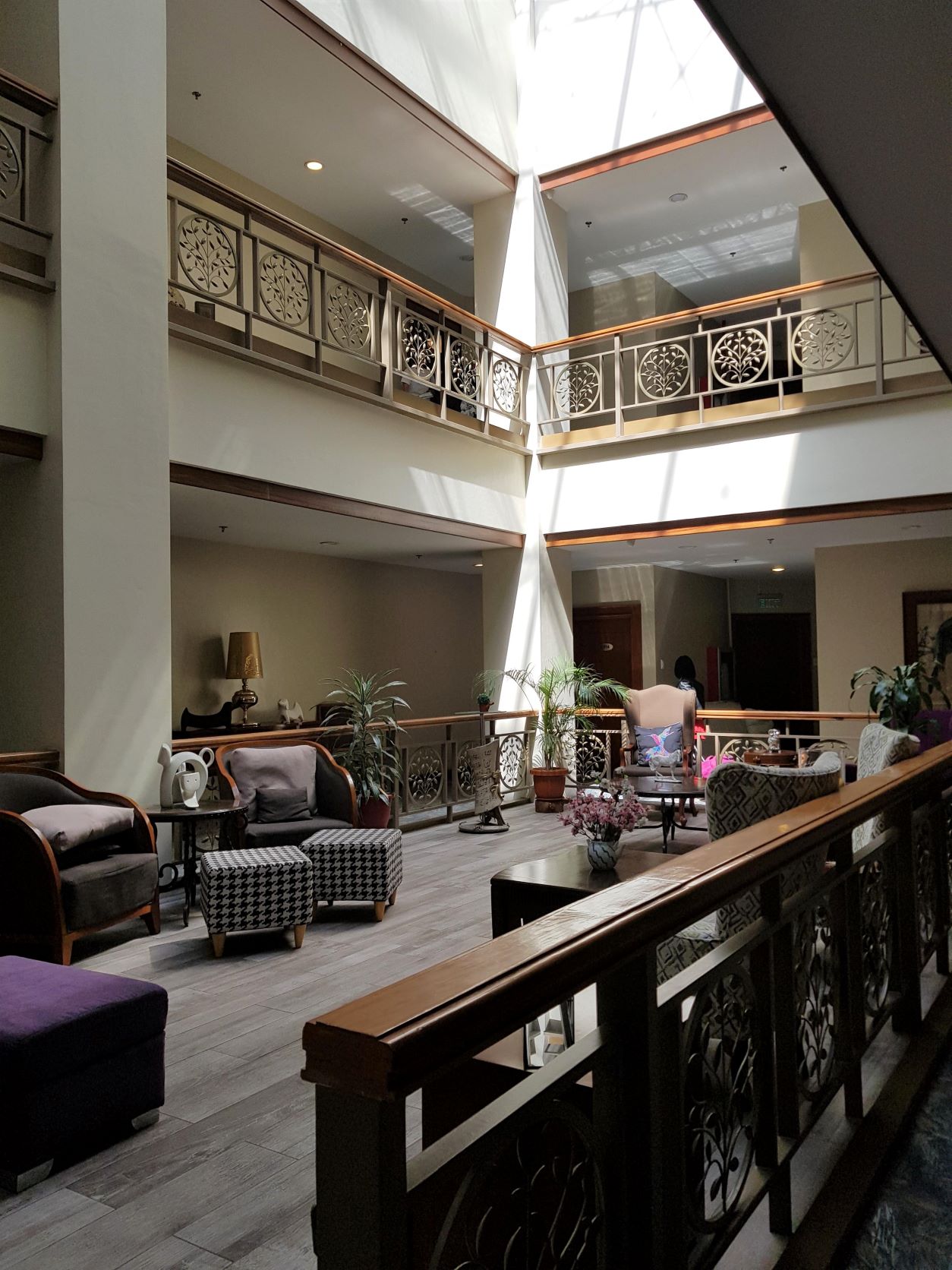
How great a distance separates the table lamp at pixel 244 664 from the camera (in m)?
9.42

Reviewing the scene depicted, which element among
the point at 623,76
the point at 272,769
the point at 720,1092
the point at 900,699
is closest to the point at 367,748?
the point at 272,769

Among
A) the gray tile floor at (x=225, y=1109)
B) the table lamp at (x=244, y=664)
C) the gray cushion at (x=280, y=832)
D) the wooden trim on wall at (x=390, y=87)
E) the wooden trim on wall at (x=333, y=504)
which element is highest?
the wooden trim on wall at (x=390, y=87)

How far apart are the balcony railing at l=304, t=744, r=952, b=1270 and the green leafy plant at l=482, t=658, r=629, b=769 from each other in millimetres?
6780

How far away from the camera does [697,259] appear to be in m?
12.4

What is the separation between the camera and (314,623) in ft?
36.6

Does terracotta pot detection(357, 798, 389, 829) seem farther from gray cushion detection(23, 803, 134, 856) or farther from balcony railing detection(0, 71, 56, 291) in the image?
balcony railing detection(0, 71, 56, 291)

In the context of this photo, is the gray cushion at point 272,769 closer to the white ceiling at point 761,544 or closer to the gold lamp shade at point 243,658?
the gold lamp shade at point 243,658

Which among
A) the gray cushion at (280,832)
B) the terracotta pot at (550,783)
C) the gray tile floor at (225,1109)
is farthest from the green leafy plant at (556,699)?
the gray cushion at (280,832)

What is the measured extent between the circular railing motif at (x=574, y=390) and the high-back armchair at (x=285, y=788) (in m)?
5.15

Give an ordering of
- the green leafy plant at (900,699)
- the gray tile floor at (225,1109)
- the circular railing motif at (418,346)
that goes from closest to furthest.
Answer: the gray tile floor at (225,1109) → the circular railing motif at (418,346) → the green leafy plant at (900,699)

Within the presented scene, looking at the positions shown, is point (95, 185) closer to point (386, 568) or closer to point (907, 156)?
point (907, 156)

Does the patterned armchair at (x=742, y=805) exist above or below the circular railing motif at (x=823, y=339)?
below

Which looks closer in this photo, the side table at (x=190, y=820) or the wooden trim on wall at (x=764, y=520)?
the side table at (x=190, y=820)

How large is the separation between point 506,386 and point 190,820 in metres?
5.93
